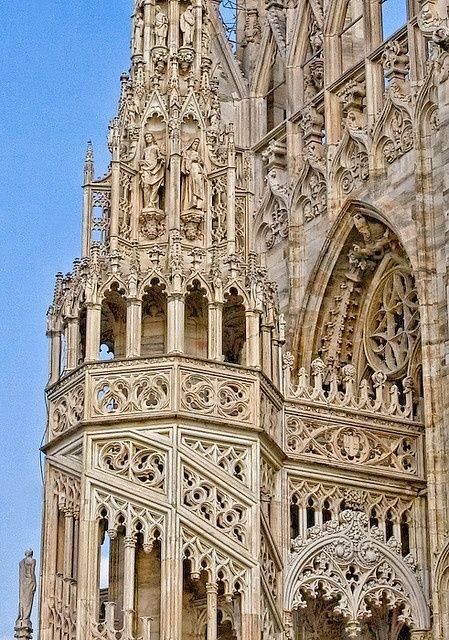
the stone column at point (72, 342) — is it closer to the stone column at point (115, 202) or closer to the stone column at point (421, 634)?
the stone column at point (115, 202)

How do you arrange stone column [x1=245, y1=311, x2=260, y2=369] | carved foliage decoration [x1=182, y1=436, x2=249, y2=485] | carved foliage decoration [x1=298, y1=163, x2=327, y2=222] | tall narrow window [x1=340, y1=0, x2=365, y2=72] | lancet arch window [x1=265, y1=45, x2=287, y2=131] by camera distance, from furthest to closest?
1. lancet arch window [x1=265, y1=45, x2=287, y2=131]
2. tall narrow window [x1=340, y1=0, x2=365, y2=72]
3. carved foliage decoration [x1=298, y1=163, x2=327, y2=222]
4. stone column [x1=245, y1=311, x2=260, y2=369]
5. carved foliage decoration [x1=182, y1=436, x2=249, y2=485]

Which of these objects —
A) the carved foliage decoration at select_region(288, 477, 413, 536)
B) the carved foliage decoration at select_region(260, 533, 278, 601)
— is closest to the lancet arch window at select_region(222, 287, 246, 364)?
the carved foliage decoration at select_region(288, 477, 413, 536)

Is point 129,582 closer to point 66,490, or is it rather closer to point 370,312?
point 66,490

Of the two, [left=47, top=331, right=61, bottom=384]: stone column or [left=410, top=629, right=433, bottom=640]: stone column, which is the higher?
[left=47, top=331, right=61, bottom=384]: stone column

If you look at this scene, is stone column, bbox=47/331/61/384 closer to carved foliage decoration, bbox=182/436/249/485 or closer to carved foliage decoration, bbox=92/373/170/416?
carved foliage decoration, bbox=92/373/170/416

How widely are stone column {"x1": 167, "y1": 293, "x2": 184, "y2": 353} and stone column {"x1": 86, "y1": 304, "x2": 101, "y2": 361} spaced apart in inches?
31.0

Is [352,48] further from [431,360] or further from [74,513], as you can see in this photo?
[74,513]

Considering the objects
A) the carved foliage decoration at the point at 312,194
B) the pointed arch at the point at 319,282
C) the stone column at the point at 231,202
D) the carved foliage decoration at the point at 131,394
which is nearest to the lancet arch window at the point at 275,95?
the carved foliage decoration at the point at 312,194

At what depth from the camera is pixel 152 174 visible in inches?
855

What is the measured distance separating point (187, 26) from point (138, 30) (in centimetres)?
60

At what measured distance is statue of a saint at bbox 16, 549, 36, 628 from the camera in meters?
20.4

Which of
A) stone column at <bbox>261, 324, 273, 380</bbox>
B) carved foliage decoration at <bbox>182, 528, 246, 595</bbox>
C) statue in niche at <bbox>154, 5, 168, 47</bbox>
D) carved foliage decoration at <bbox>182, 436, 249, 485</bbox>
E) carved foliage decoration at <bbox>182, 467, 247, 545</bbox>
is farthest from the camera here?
statue in niche at <bbox>154, 5, 168, 47</bbox>

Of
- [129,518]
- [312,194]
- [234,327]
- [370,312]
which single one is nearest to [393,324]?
[370,312]

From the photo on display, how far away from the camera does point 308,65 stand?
2739 cm
